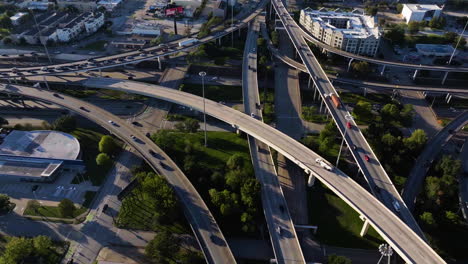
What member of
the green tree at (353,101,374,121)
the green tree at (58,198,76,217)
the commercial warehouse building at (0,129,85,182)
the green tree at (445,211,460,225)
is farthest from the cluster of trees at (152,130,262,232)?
the green tree at (353,101,374,121)

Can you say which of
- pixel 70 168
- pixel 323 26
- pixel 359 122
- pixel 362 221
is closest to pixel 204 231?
pixel 362 221

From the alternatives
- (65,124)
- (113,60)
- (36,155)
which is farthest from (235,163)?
(113,60)

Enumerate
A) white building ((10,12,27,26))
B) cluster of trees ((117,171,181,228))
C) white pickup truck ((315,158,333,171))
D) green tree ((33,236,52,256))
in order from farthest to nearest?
white building ((10,12,27,26)), white pickup truck ((315,158,333,171)), cluster of trees ((117,171,181,228)), green tree ((33,236,52,256))

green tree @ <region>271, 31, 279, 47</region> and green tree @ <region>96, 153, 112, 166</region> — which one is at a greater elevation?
green tree @ <region>271, 31, 279, 47</region>

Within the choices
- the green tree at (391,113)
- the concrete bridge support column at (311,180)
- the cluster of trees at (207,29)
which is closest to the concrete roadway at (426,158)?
the green tree at (391,113)

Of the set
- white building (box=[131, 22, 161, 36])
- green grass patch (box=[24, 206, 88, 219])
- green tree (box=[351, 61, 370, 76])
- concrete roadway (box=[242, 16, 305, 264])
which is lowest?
green grass patch (box=[24, 206, 88, 219])

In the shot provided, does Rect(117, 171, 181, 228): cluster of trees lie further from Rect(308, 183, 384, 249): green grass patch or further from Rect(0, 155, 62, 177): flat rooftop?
Rect(308, 183, 384, 249): green grass patch
